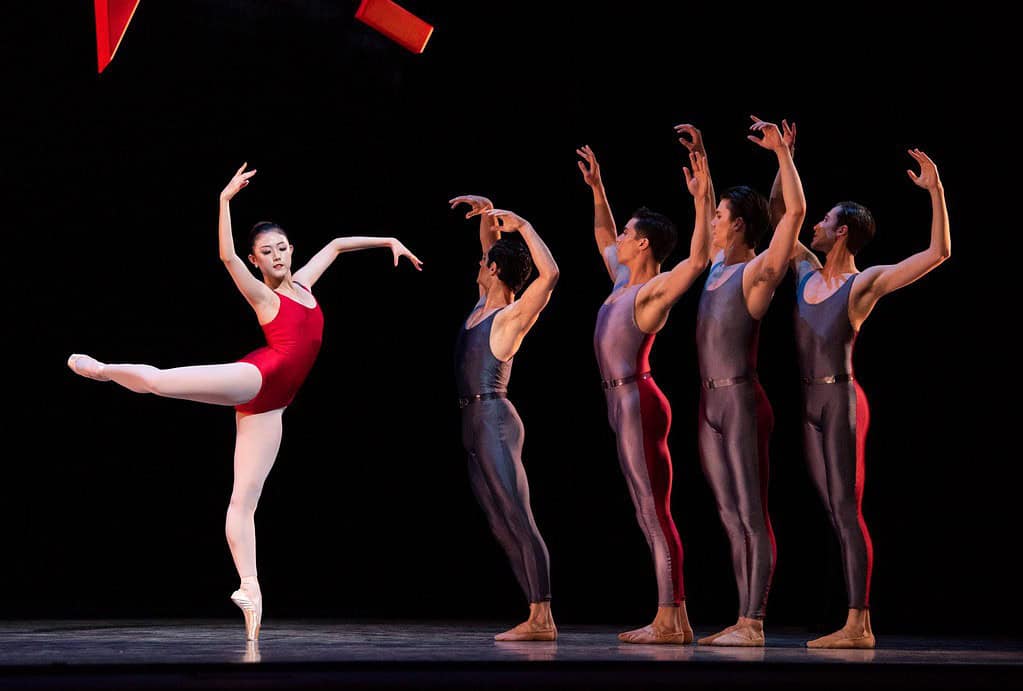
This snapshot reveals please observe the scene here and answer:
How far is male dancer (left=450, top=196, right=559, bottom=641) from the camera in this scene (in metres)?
5.25

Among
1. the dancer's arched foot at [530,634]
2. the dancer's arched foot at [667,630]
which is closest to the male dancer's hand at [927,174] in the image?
the dancer's arched foot at [667,630]

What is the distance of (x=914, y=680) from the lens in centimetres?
406

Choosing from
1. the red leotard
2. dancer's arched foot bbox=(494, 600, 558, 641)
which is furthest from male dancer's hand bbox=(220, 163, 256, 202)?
dancer's arched foot bbox=(494, 600, 558, 641)

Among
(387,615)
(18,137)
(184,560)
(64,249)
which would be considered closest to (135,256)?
(64,249)

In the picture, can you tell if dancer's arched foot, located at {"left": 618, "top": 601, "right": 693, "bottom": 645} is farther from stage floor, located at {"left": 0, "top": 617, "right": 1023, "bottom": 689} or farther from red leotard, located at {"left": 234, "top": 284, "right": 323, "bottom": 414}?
red leotard, located at {"left": 234, "top": 284, "right": 323, "bottom": 414}

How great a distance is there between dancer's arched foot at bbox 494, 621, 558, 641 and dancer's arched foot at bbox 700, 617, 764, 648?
60 cm

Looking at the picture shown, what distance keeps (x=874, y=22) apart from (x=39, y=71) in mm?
4054

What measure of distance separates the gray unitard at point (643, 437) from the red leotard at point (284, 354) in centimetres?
113

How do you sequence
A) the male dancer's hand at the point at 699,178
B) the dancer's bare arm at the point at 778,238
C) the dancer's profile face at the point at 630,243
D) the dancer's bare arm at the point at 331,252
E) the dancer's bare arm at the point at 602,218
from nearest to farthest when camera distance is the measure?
the dancer's bare arm at the point at 778,238
the male dancer's hand at the point at 699,178
the dancer's profile face at the point at 630,243
the dancer's bare arm at the point at 331,252
the dancer's bare arm at the point at 602,218

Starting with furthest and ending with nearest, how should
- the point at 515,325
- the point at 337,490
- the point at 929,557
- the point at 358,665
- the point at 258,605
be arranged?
the point at 337,490, the point at 929,557, the point at 515,325, the point at 258,605, the point at 358,665

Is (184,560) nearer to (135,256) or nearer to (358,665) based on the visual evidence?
(135,256)

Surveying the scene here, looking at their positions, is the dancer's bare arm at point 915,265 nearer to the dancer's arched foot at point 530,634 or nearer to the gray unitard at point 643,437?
the gray unitard at point 643,437

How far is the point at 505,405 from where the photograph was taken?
17.6 ft

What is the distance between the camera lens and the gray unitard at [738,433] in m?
4.96
